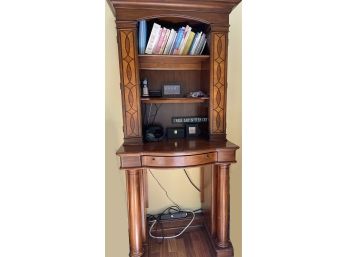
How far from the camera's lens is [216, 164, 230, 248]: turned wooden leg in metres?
1.30

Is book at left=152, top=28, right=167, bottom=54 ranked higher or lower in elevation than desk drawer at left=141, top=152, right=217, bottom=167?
higher

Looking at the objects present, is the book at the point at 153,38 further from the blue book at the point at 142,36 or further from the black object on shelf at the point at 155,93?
the black object on shelf at the point at 155,93

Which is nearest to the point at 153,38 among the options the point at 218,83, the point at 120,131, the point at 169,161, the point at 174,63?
the point at 174,63

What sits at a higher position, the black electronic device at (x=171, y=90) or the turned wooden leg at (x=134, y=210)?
the black electronic device at (x=171, y=90)

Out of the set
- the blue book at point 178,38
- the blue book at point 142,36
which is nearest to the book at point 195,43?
the blue book at point 178,38

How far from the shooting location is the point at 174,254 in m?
1.42

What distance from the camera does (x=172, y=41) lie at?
4.39 feet

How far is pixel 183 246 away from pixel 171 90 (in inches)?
49.1

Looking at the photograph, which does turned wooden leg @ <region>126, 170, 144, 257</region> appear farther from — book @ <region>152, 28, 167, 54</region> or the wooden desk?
book @ <region>152, 28, 167, 54</region>

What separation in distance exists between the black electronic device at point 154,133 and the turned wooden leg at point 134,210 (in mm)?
286

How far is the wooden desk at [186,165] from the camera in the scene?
1182 millimetres

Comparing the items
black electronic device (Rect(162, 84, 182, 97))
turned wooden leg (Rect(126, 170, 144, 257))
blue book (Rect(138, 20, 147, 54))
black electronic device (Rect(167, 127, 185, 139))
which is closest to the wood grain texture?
black electronic device (Rect(167, 127, 185, 139))

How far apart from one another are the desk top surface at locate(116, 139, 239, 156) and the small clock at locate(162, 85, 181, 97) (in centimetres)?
41
